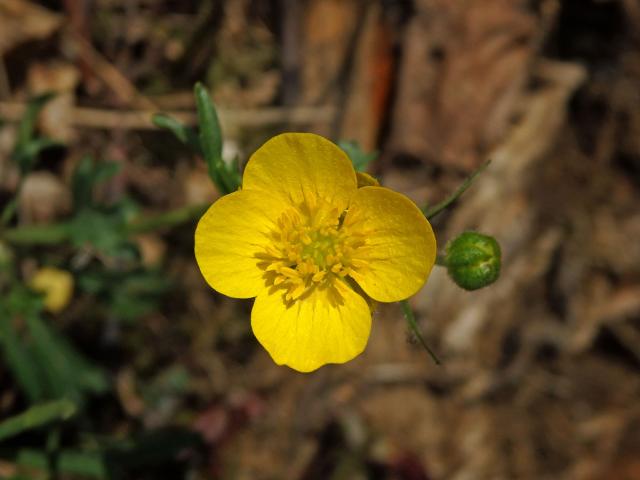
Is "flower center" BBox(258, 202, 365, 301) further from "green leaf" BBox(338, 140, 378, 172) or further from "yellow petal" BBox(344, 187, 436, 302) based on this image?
"green leaf" BBox(338, 140, 378, 172)

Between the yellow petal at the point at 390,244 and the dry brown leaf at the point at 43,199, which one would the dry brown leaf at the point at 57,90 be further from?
the yellow petal at the point at 390,244

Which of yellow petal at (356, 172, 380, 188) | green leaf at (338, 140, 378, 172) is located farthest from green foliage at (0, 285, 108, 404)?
yellow petal at (356, 172, 380, 188)

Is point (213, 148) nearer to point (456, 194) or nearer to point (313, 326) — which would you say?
point (313, 326)

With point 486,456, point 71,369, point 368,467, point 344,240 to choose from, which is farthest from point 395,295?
point 486,456

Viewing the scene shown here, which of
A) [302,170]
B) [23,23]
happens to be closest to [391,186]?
[302,170]

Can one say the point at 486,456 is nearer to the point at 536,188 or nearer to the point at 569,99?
the point at 536,188

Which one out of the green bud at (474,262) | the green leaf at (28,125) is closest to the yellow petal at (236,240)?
the green bud at (474,262)
